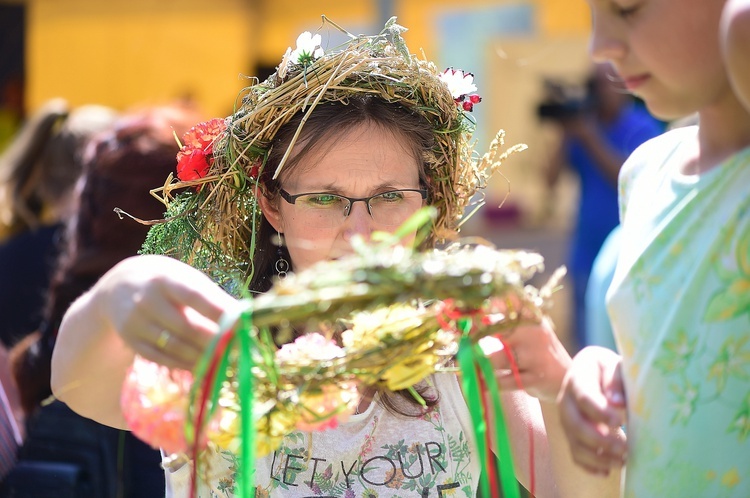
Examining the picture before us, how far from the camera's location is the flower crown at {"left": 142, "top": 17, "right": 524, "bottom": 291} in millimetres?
1876

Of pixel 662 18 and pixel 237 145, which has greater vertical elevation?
pixel 237 145

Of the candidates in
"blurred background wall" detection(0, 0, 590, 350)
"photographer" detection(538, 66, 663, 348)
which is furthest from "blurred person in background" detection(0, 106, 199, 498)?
"blurred background wall" detection(0, 0, 590, 350)

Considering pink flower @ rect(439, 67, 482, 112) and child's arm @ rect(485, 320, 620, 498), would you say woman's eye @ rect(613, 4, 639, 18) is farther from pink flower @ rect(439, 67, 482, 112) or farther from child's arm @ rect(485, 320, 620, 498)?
pink flower @ rect(439, 67, 482, 112)

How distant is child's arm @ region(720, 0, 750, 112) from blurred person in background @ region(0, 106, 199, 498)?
1581 millimetres

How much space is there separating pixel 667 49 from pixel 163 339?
27.2 inches

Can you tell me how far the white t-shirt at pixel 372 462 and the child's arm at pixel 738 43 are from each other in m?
0.93

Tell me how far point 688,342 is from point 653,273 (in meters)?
0.10

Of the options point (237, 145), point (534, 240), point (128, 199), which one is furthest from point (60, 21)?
point (237, 145)

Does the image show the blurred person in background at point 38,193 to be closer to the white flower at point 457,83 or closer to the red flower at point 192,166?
the red flower at point 192,166

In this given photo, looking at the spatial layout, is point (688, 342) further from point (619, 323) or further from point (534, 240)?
point (534, 240)

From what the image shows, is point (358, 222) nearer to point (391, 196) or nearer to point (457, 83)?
point (391, 196)

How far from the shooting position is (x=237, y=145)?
1919 millimetres

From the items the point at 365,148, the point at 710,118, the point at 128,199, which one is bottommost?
the point at 710,118

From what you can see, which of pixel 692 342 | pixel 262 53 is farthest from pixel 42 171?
pixel 262 53
